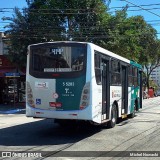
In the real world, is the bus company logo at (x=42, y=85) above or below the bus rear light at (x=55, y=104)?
above

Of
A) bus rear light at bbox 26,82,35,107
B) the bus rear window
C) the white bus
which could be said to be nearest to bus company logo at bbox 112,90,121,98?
the white bus

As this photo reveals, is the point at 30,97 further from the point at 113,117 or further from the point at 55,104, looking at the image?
the point at 113,117

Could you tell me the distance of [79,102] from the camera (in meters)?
12.1

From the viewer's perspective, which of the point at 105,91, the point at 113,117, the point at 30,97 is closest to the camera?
the point at 30,97

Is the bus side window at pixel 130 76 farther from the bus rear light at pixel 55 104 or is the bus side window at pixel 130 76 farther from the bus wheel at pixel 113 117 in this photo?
the bus rear light at pixel 55 104

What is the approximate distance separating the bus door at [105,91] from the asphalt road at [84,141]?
744mm

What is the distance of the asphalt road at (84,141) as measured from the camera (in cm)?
969

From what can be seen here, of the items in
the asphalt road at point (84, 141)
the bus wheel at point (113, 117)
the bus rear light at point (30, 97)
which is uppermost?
the bus rear light at point (30, 97)

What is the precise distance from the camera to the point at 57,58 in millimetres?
12508

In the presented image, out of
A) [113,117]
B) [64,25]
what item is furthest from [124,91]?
[64,25]

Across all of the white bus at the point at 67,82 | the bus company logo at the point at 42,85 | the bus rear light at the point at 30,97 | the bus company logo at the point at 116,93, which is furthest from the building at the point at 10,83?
the bus company logo at the point at 42,85

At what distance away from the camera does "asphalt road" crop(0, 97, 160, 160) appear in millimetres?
9688

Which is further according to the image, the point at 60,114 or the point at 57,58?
the point at 57,58

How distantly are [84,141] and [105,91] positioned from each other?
2722mm
